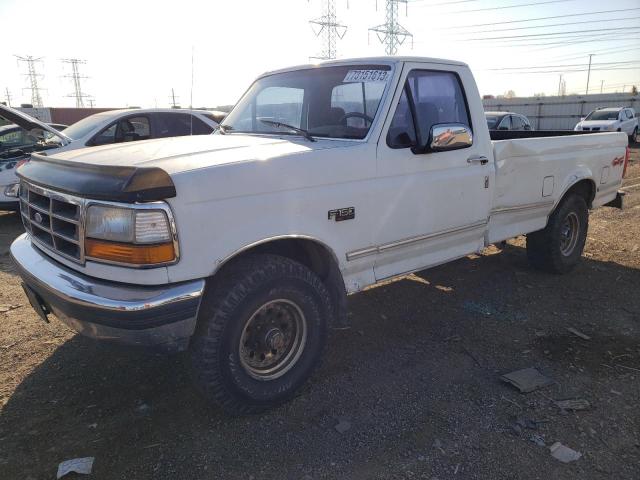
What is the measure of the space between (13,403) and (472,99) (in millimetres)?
4055

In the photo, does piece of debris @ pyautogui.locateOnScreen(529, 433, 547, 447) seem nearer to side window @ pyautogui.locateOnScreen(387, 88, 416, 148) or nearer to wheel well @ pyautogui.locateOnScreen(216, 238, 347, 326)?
wheel well @ pyautogui.locateOnScreen(216, 238, 347, 326)

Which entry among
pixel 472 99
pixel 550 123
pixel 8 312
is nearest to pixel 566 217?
pixel 472 99

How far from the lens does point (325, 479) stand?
95.9 inches

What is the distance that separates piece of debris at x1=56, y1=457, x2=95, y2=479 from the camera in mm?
2467

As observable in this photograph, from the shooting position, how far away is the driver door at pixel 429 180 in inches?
132

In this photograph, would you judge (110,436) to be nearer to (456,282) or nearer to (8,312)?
(8,312)

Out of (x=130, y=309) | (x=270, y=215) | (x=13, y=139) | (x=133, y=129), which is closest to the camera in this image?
(x=130, y=309)

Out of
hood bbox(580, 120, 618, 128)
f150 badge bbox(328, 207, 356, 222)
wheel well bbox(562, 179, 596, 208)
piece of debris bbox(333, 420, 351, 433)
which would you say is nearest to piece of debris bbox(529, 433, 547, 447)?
piece of debris bbox(333, 420, 351, 433)

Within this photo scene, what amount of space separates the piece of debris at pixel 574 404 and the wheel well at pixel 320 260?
1.45 meters

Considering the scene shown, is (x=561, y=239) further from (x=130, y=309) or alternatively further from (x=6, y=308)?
(x=6, y=308)

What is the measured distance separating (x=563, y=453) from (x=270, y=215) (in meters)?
2.05

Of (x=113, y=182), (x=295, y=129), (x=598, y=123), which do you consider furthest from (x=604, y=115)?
(x=113, y=182)

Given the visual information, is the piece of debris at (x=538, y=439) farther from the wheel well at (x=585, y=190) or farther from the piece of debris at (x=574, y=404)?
the wheel well at (x=585, y=190)

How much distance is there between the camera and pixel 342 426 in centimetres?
284
